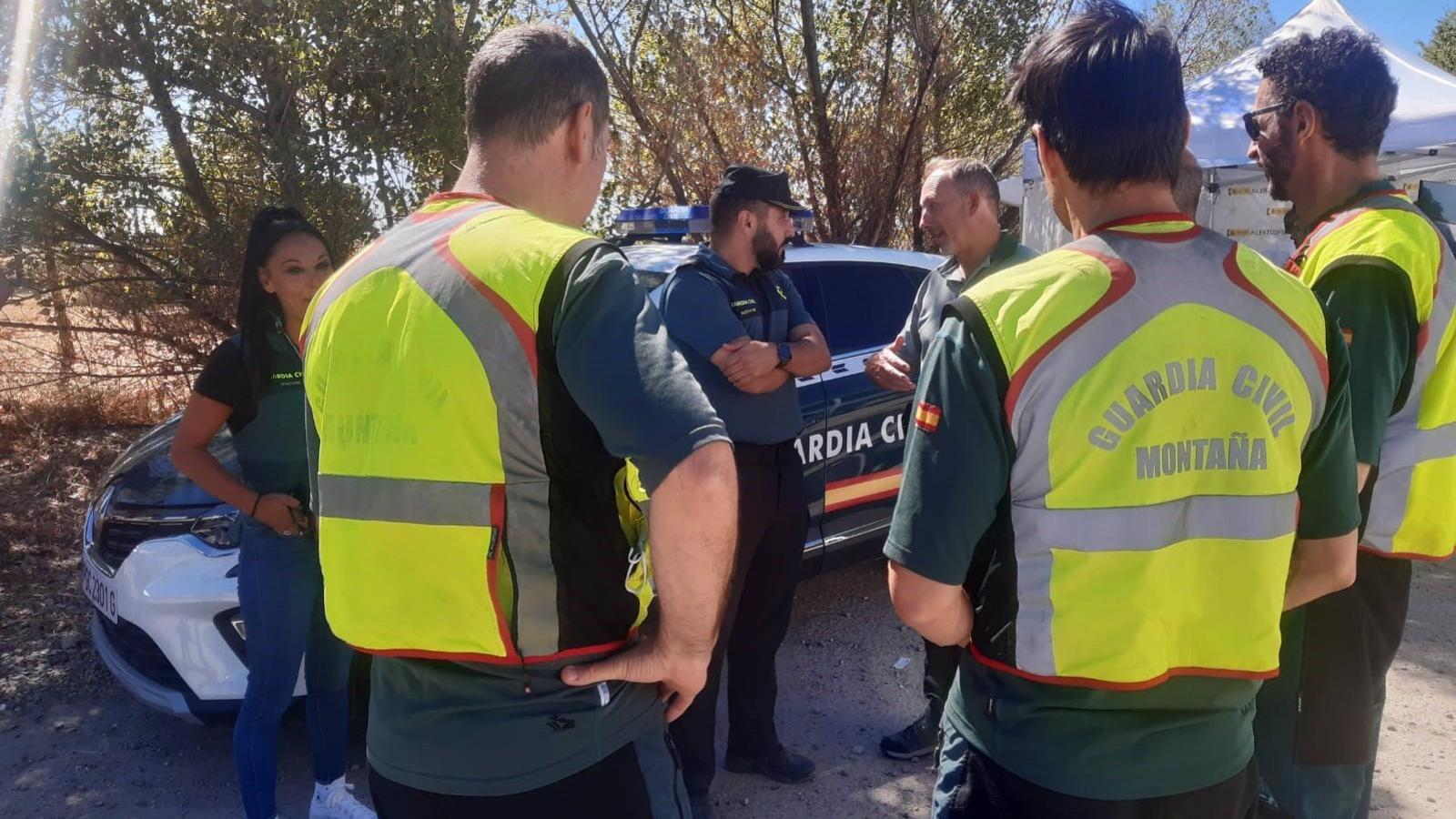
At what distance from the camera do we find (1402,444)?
2.05 metres

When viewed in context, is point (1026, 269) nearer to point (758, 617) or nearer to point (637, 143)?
point (758, 617)

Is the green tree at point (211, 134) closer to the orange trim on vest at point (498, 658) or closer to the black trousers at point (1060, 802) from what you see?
the orange trim on vest at point (498, 658)

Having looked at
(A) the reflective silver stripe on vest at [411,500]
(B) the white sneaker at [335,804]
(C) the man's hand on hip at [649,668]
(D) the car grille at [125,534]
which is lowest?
(B) the white sneaker at [335,804]

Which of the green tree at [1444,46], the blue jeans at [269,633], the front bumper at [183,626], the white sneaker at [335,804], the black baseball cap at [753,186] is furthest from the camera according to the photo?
the green tree at [1444,46]

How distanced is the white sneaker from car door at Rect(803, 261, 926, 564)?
2160 millimetres

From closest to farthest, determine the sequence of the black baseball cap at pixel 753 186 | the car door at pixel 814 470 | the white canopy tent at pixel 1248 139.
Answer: the black baseball cap at pixel 753 186
the car door at pixel 814 470
the white canopy tent at pixel 1248 139

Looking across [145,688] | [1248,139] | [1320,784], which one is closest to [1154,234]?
[1320,784]

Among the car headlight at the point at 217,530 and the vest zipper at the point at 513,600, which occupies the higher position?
the vest zipper at the point at 513,600

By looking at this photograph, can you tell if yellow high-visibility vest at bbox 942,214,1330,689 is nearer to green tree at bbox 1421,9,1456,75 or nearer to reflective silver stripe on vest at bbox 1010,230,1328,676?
reflective silver stripe on vest at bbox 1010,230,1328,676

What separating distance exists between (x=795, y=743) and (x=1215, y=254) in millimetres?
2709

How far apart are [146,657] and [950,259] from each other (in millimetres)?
3135

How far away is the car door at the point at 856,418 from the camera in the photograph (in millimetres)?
4297

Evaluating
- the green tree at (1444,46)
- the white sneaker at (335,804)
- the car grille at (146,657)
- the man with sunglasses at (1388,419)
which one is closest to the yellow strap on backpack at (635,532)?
the man with sunglasses at (1388,419)

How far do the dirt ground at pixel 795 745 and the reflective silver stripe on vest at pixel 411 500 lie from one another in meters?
2.21
